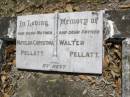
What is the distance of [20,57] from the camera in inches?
175

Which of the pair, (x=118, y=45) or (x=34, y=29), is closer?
(x=118, y=45)

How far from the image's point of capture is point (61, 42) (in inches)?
160

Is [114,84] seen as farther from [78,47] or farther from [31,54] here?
[31,54]

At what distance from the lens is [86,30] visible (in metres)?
3.91

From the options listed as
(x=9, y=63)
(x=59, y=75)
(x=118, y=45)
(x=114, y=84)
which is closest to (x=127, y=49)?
(x=118, y=45)

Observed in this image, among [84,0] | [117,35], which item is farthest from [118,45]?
[84,0]

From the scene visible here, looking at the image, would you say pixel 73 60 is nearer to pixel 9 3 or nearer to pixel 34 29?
pixel 34 29

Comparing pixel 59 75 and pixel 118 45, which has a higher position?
pixel 118 45

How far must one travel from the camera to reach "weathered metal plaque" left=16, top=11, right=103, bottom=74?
12.6ft

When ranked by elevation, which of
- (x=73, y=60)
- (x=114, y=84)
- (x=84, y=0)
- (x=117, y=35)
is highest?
(x=84, y=0)

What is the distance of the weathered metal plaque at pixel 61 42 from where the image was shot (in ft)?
12.6

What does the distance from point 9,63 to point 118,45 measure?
1582 mm

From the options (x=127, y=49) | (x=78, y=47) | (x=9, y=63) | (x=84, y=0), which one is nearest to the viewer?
(x=127, y=49)

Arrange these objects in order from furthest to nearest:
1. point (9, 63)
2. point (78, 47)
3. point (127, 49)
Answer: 1. point (9, 63)
2. point (78, 47)
3. point (127, 49)
